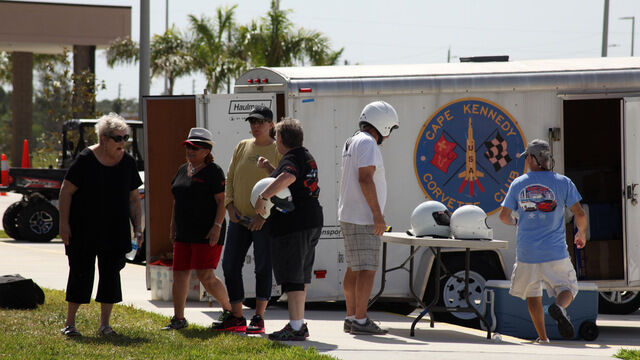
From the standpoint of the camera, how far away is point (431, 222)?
7.69 metres

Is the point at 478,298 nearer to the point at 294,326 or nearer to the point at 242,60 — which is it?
the point at 294,326

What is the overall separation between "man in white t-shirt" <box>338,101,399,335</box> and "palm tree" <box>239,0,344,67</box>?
2068cm

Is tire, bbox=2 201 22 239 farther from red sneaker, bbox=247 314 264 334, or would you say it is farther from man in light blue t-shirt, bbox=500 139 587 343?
man in light blue t-shirt, bbox=500 139 587 343

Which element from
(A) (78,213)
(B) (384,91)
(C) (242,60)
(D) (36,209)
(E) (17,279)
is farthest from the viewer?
(C) (242,60)

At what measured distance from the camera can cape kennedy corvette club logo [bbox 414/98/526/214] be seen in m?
8.95

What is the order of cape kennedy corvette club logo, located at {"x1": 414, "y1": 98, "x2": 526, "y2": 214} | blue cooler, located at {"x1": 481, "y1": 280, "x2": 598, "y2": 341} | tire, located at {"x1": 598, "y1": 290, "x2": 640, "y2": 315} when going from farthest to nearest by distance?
tire, located at {"x1": 598, "y1": 290, "x2": 640, "y2": 315} < cape kennedy corvette club logo, located at {"x1": 414, "y1": 98, "x2": 526, "y2": 214} < blue cooler, located at {"x1": 481, "y1": 280, "x2": 598, "y2": 341}

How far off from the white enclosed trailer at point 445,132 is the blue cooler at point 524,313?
0.59 metres

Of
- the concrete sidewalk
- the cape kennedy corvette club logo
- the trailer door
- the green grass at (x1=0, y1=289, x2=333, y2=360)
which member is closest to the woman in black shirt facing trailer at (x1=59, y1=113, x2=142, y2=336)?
the green grass at (x1=0, y1=289, x2=333, y2=360)

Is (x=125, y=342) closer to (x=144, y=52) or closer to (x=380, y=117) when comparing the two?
(x=380, y=117)

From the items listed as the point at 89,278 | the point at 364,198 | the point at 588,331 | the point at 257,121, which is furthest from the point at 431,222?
the point at 89,278

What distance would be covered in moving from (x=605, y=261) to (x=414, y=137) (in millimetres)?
2715

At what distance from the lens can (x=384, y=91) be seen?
8891 millimetres

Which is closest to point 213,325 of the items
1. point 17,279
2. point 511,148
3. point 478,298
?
point 17,279

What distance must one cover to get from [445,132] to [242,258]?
9.14ft
